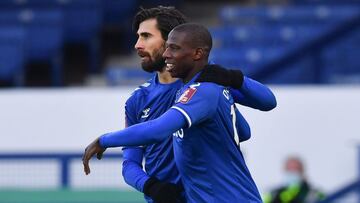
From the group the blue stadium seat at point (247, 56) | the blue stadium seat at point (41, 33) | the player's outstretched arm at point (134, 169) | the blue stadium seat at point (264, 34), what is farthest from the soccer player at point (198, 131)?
the blue stadium seat at point (41, 33)

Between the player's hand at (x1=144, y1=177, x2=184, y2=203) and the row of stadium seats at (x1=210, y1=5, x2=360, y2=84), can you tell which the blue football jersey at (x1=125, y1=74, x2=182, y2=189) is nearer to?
the player's hand at (x1=144, y1=177, x2=184, y2=203)

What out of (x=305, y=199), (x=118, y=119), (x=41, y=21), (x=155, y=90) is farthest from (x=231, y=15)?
(x=155, y=90)

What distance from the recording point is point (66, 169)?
9.91 m

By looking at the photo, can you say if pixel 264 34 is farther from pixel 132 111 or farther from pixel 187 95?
pixel 187 95

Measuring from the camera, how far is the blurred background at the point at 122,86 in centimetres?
997

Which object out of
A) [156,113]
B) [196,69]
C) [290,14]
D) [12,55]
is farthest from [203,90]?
[290,14]

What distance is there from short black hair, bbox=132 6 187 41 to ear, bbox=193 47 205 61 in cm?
45

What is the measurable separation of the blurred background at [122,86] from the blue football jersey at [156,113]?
3.79 m

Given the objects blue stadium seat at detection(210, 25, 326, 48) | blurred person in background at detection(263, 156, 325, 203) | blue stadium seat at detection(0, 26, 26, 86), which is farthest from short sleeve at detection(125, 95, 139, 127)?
blue stadium seat at detection(210, 25, 326, 48)

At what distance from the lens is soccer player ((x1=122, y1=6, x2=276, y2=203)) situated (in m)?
5.40

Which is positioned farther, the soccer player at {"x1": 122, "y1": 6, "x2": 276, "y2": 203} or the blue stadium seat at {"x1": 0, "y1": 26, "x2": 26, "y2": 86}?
the blue stadium seat at {"x1": 0, "y1": 26, "x2": 26, "y2": 86}

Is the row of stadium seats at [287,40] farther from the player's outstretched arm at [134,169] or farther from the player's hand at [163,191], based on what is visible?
the player's hand at [163,191]

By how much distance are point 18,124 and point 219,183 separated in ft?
19.3

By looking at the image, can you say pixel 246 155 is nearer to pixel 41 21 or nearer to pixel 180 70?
pixel 41 21
